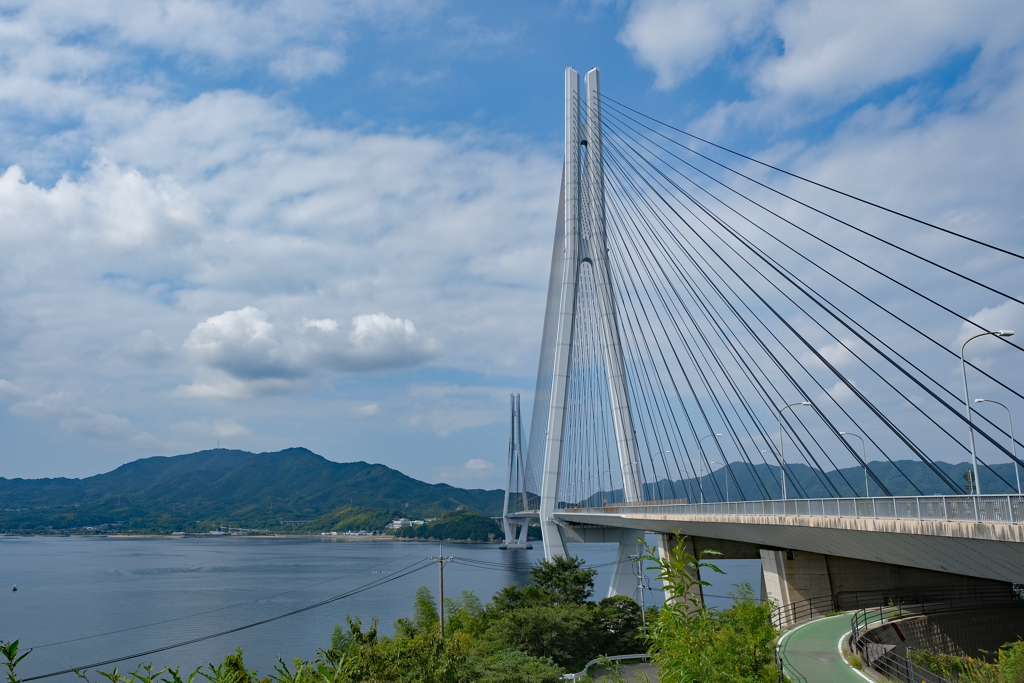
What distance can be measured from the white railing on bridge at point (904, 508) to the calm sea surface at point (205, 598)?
1527 cm

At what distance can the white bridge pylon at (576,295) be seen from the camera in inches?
1246

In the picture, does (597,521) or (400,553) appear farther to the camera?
(400,553)

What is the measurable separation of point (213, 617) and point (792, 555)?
4100cm

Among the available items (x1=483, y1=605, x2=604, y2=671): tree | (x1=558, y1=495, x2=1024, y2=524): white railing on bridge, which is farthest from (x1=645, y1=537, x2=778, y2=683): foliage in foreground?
(x1=483, y1=605, x2=604, y2=671): tree

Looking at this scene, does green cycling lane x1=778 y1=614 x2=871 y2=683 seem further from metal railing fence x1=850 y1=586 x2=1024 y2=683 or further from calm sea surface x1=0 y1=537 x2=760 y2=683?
calm sea surface x1=0 y1=537 x2=760 y2=683

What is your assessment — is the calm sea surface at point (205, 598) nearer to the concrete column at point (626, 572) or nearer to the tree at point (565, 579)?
the tree at point (565, 579)

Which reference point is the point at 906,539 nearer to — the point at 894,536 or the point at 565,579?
the point at 894,536

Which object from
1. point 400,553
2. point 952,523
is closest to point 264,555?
point 400,553

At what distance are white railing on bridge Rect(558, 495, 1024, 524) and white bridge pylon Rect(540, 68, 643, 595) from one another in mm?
10591

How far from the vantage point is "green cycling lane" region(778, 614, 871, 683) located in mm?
14094

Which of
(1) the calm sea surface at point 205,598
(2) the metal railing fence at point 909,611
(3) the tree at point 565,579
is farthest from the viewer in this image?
(1) the calm sea surface at point 205,598

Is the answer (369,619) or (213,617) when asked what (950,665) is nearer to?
(369,619)

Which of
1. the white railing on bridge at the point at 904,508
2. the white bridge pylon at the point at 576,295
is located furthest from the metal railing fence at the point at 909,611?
the white bridge pylon at the point at 576,295

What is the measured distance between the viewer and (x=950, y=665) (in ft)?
55.6
